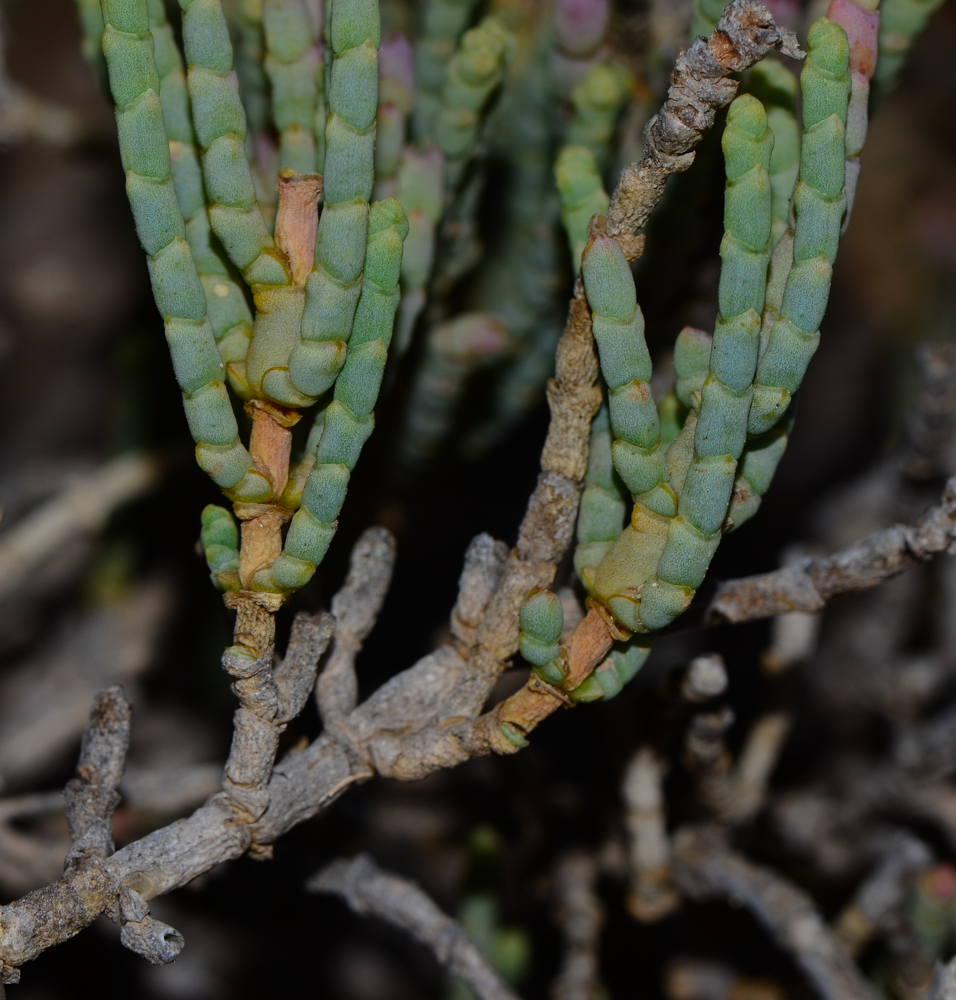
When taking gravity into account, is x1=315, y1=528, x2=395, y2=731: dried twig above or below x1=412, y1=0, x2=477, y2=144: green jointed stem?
below

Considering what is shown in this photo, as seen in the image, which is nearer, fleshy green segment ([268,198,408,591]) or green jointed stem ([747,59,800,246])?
fleshy green segment ([268,198,408,591])

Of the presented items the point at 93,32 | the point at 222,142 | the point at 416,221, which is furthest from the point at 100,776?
the point at 93,32

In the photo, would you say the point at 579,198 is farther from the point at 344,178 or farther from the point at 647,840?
the point at 647,840

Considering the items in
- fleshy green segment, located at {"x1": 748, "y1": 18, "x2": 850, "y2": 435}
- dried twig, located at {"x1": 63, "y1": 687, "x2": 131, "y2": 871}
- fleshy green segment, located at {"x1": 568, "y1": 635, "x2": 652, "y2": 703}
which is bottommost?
dried twig, located at {"x1": 63, "y1": 687, "x2": 131, "y2": 871}

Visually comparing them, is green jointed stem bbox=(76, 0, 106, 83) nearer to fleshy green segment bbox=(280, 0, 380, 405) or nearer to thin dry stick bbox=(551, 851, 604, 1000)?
fleshy green segment bbox=(280, 0, 380, 405)

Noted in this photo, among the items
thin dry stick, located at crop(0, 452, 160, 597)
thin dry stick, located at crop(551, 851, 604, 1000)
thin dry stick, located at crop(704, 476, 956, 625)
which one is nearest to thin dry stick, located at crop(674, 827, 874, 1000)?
thin dry stick, located at crop(551, 851, 604, 1000)

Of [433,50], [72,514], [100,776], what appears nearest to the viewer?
[100,776]
